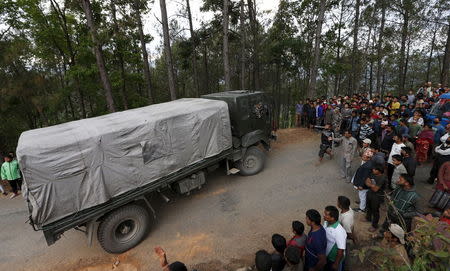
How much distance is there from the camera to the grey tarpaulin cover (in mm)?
3701

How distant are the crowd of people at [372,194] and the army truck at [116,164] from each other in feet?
6.61

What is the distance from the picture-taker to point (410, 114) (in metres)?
7.94

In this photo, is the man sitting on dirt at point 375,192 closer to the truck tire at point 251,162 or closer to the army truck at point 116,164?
the truck tire at point 251,162

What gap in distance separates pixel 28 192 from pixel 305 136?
33.7 ft

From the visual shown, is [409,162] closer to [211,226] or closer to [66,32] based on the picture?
[211,226]

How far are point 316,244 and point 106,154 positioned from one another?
3940 mm

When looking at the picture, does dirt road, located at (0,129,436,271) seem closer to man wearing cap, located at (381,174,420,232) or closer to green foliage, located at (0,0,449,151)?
man wearing cap, located at (381,174,420,232)

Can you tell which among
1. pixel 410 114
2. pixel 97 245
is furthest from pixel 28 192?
pixel 410 114

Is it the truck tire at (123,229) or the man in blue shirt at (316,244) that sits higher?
the man in blue shirt at (316,244)

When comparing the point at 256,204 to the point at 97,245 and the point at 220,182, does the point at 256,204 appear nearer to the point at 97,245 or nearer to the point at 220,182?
the point at 220,182

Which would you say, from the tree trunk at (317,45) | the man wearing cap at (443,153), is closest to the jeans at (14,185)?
the man wearing cap at (443,153)

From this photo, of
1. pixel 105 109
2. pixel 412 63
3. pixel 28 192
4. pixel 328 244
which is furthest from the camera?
pixel 412 63

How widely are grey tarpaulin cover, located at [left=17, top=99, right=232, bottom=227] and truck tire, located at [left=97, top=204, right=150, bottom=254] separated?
51cm

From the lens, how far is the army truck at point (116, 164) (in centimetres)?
376
